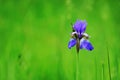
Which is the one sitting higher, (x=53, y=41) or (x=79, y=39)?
(x=53, y=41)

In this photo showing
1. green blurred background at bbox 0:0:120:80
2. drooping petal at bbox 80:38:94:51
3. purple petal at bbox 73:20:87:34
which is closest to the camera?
drooping petal at bbox 80:38:94:51

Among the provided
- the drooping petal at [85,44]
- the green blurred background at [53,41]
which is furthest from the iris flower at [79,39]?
the green blurred background at [53,41]

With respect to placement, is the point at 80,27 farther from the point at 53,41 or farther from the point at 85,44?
Answer: the point at 53,41

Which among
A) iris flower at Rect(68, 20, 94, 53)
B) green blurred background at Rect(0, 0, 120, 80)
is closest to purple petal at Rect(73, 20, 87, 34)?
iris flower at Rect(68, 20, 94, 53)

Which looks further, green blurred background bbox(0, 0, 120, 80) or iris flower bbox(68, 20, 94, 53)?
green blurred background bbox(0, 0, 120, 80)

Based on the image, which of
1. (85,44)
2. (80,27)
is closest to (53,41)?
(80,27)

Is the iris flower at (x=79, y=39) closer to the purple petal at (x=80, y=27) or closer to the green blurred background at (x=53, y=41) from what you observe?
the purple petal at (x=80, y=27)

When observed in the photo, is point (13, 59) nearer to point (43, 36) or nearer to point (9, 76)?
point (9, 76)

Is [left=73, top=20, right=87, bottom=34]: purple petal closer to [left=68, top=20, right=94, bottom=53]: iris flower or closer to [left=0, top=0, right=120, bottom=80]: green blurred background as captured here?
[left=68, top=20, right=94, bottom=53]: iris flower

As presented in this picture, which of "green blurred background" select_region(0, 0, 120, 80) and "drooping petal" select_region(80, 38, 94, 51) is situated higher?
"green blurred background" select_region(0, 0, 120, 80)
